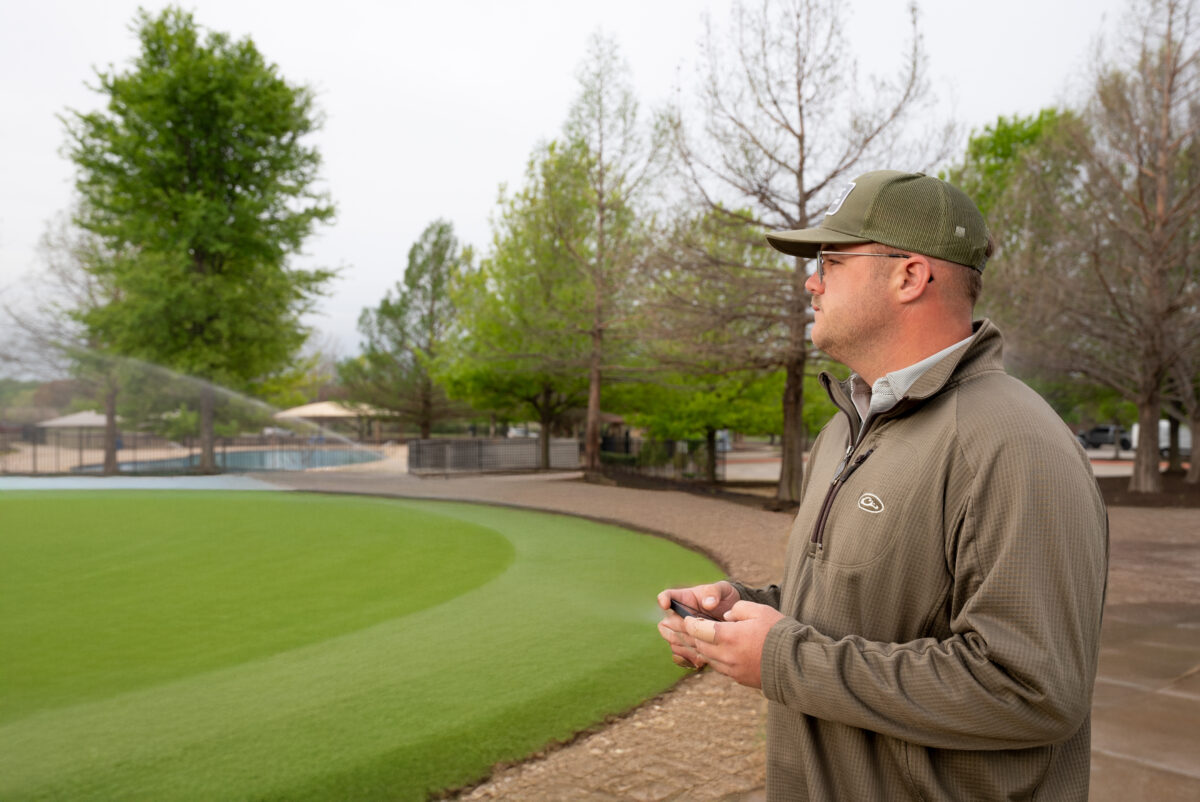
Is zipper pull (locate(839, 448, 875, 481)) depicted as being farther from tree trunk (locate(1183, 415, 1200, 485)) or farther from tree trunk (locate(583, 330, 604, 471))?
tree trunk (locate(1183, 415, 1200, 485))

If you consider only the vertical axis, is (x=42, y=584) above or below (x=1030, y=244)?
below

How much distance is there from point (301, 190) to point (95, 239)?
35.5ft

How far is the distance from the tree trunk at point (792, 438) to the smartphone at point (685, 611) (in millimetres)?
14965

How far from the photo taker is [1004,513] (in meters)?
1.48

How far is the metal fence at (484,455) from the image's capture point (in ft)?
88.2

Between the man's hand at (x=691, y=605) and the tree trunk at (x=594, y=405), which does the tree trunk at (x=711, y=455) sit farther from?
the man's hand at (x=691, y=605)

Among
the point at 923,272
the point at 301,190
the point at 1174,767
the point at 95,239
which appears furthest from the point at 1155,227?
the point at 95,239

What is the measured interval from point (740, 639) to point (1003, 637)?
1.59ft

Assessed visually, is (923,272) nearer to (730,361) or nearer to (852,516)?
(852,516)

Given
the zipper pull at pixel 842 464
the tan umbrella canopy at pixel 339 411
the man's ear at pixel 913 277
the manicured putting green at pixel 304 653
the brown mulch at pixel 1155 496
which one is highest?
the tan umbrella canopy at pixel 339 411

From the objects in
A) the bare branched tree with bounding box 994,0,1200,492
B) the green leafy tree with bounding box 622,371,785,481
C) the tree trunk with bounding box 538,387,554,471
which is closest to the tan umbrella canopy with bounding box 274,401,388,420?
the tree trunk with bounding box 538,387,554,471

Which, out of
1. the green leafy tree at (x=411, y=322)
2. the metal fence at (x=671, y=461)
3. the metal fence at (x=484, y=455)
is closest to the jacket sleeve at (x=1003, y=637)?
the metal fence at (x=484, y=455)

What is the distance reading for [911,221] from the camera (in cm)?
172

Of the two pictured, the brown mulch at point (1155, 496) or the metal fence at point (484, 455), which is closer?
the brown mulch at point (1155, 496)
